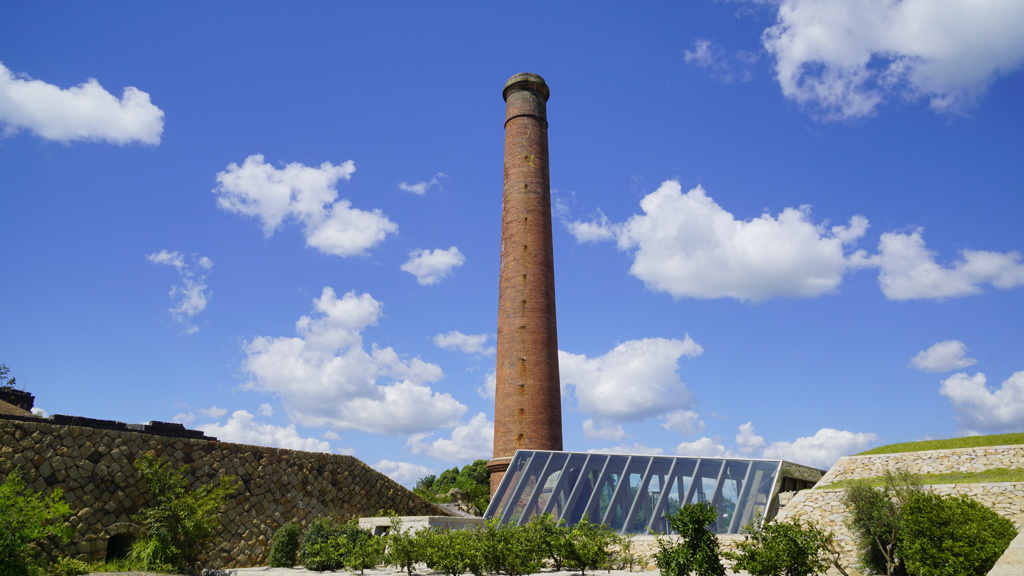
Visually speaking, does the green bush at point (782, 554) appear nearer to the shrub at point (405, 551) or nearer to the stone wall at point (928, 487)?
the stone wall at point (928, 487)

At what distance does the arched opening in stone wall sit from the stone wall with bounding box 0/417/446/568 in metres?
0.26

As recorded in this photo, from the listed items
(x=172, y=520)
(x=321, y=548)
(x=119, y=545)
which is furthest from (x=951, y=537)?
(x=119, y=545)

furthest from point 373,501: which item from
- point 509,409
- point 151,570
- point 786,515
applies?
point 786,515

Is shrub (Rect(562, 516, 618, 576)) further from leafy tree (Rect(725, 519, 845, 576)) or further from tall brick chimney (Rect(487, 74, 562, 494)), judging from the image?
tall brick chimney (Rect(487, 74, 562, 494))

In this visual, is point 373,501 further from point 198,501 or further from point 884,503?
point 884,503

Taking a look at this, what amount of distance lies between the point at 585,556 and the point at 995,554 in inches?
289

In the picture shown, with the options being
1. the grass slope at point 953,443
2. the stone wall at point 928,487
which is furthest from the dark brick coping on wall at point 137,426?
the grass slope at point 953,443

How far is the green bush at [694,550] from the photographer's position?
38.0ft

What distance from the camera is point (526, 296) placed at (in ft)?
82.8

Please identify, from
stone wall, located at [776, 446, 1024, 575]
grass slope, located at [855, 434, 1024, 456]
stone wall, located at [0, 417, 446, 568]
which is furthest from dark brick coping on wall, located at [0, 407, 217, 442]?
grass slope, located at [855, 434, 1024, 456]

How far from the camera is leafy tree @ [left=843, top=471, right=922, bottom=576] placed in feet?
44.0

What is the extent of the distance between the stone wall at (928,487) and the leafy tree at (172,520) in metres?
14.2

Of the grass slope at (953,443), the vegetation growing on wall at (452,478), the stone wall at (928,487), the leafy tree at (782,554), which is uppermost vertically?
the vegetation growing on wall at (452,478)

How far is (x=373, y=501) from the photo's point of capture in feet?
71.1
